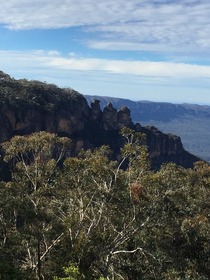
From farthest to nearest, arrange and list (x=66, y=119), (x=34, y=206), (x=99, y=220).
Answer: (x=66, y=119) → (x=99, y=220) → (x=34, y=206)

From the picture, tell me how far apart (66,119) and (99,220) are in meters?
→ 78.1

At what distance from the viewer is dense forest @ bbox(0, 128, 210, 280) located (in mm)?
23781

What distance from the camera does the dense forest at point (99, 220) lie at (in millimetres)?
23781

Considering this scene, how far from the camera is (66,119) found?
103 meters

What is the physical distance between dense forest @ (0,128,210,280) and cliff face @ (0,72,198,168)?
58387mm

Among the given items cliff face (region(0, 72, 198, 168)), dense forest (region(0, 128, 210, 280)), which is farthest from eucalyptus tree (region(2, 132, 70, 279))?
cliff face (region(0, 72, 198, 168))

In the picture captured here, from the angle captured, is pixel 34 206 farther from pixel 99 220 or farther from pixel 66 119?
pixel 66 119

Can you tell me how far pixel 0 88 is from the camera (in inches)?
3733

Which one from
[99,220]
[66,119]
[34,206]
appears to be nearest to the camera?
[34,206]

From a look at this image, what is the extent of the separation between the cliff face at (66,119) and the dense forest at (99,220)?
2299 inches

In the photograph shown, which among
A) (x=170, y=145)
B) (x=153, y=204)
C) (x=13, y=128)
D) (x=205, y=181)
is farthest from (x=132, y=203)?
(x=170, y=145)

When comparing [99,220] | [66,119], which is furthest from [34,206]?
[66,119]

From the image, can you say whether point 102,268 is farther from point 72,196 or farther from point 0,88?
point 0,88

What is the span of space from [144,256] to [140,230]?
2.11 metres
